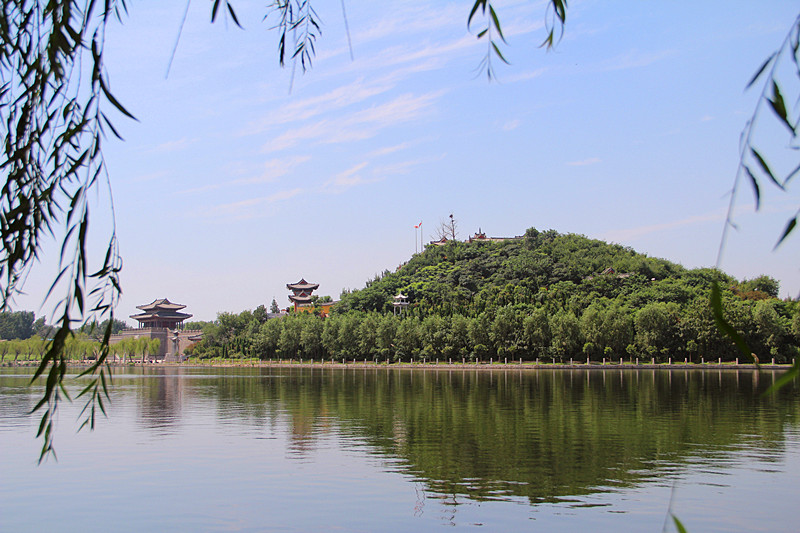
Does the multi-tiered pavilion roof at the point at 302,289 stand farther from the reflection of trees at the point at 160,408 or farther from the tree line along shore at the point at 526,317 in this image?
the reflection of trees at the point at 160,408

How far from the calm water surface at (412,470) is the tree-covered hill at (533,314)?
39.7 meters

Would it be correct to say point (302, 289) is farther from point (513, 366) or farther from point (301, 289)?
point (513, 366)

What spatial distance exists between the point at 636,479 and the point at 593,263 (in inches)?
3611

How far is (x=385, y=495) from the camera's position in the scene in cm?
1238

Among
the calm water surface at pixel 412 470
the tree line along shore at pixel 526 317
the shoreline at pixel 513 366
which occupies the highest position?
the tree line along shore at pixel 526 317

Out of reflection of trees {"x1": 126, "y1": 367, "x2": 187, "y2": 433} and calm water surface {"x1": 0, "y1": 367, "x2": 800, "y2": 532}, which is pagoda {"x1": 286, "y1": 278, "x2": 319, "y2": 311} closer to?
reflection of trees {"x1": 126, "y1": 367, "x2": 187, "y2": 433}

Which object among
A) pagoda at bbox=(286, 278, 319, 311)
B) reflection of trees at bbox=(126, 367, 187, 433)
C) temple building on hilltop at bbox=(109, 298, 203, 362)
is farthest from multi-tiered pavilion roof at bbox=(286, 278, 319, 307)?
reflection of trees at bbox=(126, 367, 187, 433)

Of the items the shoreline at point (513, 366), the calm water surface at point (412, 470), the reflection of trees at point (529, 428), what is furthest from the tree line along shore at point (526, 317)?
the calm water surface at point (412, 470)

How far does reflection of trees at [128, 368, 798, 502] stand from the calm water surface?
81 mm

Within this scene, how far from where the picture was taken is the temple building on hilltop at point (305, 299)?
11794 cm

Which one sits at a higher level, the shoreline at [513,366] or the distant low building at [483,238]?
the distant low building at [483,238]

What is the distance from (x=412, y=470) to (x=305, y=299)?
109m

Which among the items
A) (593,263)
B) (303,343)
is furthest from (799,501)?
(593,263)

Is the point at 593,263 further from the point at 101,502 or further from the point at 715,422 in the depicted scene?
the point at 101,502
